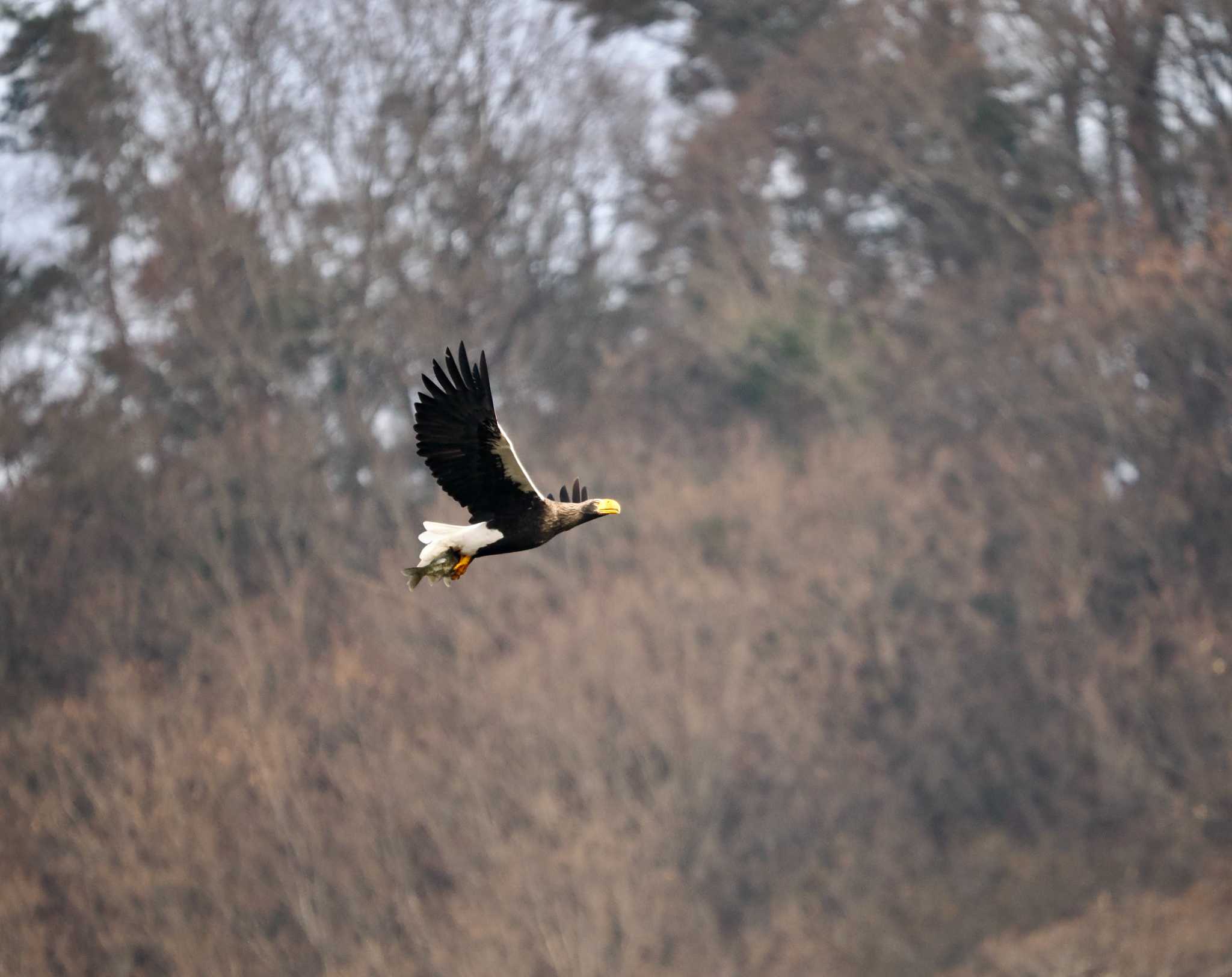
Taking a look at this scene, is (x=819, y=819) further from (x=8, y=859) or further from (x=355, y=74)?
(x=355, y=74)

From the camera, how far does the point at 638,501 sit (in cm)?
3300

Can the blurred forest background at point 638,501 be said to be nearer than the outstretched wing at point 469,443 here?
No

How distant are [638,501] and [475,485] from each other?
23.3 m

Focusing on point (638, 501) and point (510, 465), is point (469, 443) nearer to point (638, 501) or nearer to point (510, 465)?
point (510, 465)

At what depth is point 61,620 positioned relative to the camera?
3131 centimetres

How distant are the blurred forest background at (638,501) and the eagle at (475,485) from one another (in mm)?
15632

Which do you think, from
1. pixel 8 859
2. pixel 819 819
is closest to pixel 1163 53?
pixel 819 819

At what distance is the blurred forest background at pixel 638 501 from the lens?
26.5 m

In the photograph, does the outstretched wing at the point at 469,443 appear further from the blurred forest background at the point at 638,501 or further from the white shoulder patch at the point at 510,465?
the blurred forest background at the point at 638,501

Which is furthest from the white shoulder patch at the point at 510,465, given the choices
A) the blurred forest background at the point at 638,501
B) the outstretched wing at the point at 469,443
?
the blurred forest background at the point at 638,501

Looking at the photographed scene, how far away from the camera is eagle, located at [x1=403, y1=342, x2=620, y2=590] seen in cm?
941

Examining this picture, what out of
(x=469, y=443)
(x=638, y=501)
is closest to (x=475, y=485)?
(x=469, y=443)

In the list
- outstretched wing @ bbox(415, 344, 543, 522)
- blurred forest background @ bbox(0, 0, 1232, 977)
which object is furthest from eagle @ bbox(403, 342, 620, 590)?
blurred forest background @ bbox(0, 0, 1232, 977)

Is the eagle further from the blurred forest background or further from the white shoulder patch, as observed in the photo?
the blurred forest background
